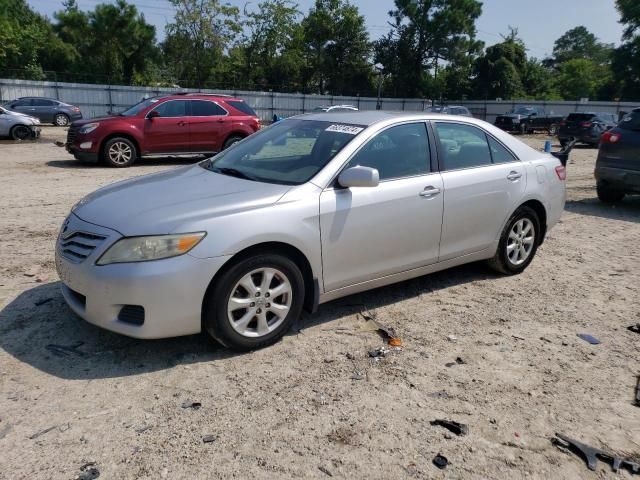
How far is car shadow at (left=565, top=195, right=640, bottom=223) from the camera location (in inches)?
340

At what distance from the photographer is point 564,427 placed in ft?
9.82

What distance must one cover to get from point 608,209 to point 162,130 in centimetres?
960

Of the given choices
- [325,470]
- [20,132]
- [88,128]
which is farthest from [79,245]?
[20,132]

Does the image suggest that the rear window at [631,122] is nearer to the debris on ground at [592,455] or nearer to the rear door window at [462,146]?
the rear door window at [462,146]

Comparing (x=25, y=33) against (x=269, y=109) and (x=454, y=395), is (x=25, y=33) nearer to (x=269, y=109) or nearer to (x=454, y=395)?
(x=269, y=109)

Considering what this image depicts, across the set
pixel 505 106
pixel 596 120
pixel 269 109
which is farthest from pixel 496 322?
pixel 505 106

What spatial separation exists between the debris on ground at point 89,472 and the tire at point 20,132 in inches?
744

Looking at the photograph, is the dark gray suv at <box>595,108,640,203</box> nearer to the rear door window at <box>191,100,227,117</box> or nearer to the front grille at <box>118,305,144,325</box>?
the front grille at <box>118,305,144,325</box>

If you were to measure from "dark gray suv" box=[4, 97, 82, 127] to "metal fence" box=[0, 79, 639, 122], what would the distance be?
20.7ft

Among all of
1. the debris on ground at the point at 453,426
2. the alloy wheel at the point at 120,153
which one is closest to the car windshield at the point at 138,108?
the alloy wheel at the point at 120,153

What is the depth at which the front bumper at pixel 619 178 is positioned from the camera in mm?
8562

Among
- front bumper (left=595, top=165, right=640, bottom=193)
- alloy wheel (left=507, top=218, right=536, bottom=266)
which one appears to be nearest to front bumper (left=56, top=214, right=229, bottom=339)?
alloy wheel (left=507, top=218, right=536, bottom=266)

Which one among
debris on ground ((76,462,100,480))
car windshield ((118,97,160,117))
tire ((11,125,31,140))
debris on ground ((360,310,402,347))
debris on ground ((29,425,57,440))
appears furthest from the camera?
tire ((11,125,31,140))

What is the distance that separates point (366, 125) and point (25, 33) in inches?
1768
